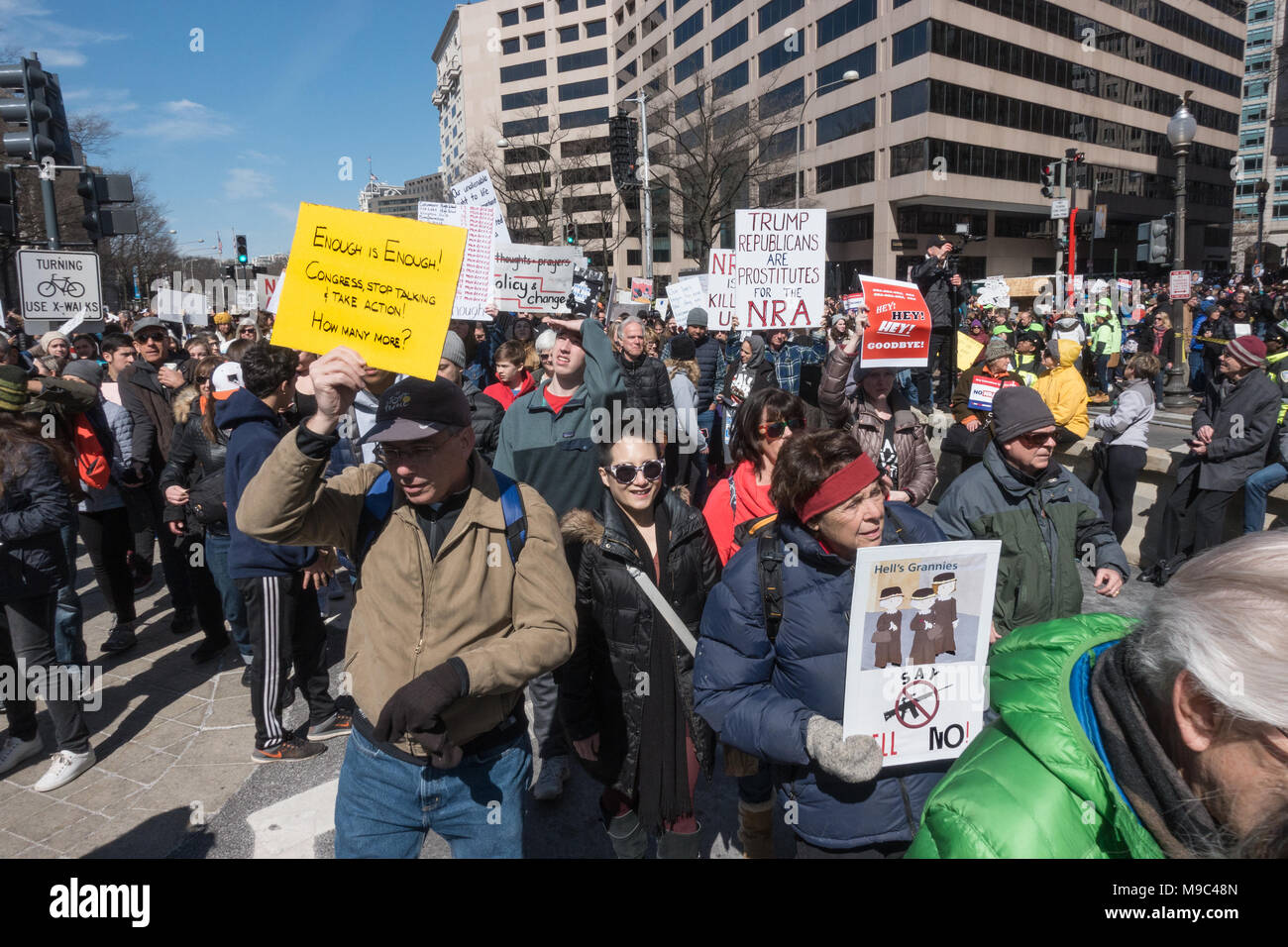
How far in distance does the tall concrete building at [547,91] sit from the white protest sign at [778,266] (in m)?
51.1

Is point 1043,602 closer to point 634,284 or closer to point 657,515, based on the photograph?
point 657,515

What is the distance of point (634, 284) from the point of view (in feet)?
70.6


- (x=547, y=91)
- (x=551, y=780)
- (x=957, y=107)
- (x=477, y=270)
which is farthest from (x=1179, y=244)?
(x=547, y=91)

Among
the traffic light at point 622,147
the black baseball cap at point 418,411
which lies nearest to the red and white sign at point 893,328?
the black baseball cap at point 418,411

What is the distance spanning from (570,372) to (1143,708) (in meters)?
3.58

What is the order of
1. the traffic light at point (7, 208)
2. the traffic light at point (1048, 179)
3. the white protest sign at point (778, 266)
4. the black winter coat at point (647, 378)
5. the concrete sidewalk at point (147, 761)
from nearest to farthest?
the concrete sidewalk at point (147, 761)
the black winter coat at point (647, 378)
the white protest sign at point (778, 266)
the traffic light at point (7, 208)
the traffic light at point (1048, 179)

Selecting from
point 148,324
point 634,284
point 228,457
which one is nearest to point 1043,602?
point 228,457

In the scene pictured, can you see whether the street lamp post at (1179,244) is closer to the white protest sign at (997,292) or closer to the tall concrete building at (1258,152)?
the white protest sign at (997,292)

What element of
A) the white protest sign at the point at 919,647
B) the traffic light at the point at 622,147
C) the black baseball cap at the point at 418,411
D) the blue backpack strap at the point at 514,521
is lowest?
the white protest sign at the point at 919,647

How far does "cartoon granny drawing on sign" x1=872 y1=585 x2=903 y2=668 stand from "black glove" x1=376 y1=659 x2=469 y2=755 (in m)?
1.13

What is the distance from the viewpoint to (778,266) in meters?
7.06

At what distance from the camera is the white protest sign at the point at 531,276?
9711 millimetres

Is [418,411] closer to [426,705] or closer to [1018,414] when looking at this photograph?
[426,705]

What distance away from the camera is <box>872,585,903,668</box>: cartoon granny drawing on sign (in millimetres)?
2119
